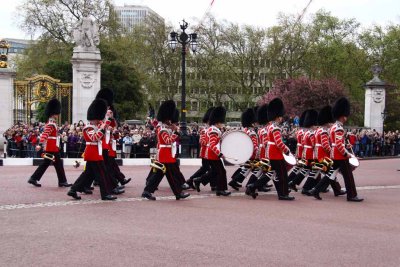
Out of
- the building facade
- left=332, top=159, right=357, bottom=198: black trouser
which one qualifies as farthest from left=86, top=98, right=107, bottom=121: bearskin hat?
the building facade

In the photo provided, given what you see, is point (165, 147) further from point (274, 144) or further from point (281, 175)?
point (281, 175)

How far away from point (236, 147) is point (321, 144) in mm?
1554

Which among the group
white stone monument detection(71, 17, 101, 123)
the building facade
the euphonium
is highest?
the building facade

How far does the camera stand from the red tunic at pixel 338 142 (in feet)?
34.1

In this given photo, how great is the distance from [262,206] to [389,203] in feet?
8.10

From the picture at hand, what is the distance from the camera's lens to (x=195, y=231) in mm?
7352

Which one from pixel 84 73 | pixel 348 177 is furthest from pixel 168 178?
pixel 84 73

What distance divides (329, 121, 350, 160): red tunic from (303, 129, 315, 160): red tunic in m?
0.96

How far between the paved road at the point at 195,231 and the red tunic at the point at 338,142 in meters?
0.81

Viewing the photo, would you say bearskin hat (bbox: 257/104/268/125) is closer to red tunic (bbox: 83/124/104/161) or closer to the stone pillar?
red tunic (bbox: 83/124/104/161)

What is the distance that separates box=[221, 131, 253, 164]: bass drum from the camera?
1076cm

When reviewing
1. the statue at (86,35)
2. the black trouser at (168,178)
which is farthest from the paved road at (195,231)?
the statue at (86,35)

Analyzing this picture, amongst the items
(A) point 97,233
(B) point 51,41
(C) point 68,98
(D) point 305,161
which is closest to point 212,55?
(B) point 51,41

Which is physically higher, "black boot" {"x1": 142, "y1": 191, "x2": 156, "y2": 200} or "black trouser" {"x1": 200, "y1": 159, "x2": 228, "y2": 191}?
"black trouser" {"x1": 200, "y1": 159, "x2": 228, "y2": 191}
